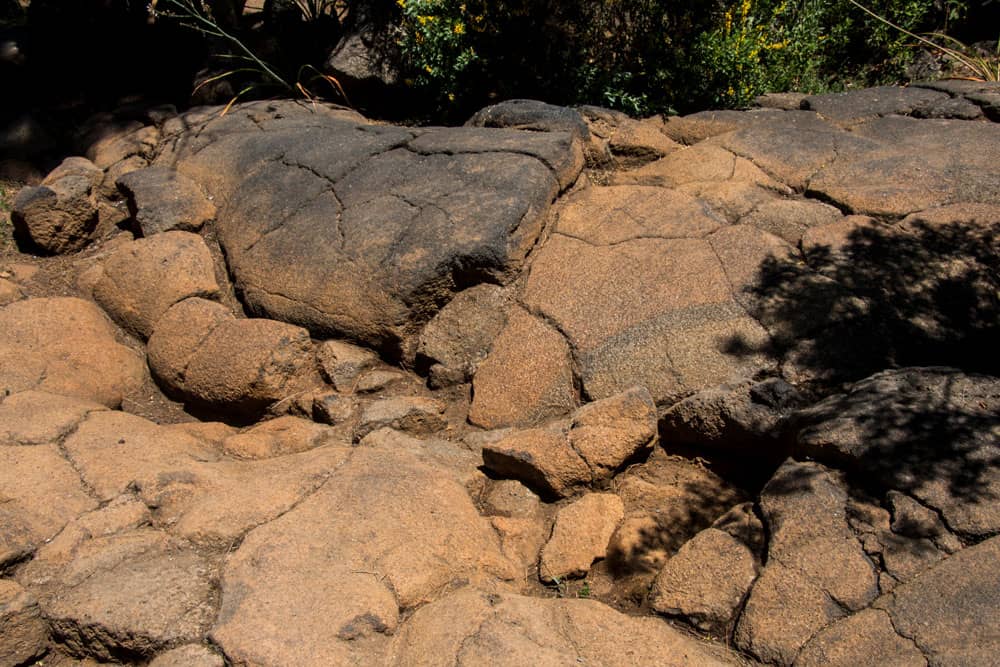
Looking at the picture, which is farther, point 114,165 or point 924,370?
point 114,165

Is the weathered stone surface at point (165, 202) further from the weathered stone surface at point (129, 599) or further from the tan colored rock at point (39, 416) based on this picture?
the weathered stone surface at point (129, 599)

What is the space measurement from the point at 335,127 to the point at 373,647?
3386 millimetres

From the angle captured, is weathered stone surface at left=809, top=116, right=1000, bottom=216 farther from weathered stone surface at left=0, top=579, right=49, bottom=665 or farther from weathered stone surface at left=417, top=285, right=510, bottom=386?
weathered stone surface at left=0, top=579, right=49, bottom=665

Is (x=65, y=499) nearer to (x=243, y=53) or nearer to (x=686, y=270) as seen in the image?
(x=686, y=270)

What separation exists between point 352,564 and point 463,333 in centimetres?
144

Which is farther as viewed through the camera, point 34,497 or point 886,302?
point 886,302

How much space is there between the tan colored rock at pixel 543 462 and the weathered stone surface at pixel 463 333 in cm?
64

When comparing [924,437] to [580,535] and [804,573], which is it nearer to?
[804,573]

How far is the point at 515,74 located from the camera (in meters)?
5.37

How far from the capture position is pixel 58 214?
4.59 meters

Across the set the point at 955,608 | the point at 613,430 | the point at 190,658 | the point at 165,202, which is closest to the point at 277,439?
the point at 190,658

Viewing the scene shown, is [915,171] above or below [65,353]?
above

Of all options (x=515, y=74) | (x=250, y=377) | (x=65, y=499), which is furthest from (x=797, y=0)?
(x=65, y=499)

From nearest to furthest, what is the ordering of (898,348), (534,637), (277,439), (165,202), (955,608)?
(955,608) < (534,637) < (898,348) < (277,439) < (165,202)
